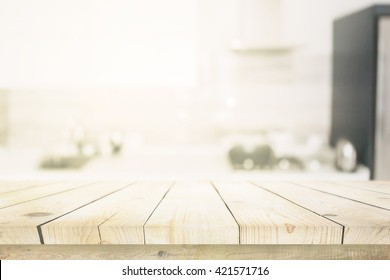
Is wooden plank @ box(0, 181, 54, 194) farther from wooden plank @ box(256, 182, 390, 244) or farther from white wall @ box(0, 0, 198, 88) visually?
white wall @ box(0, 0, 198, 88)

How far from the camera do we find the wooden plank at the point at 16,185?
3.83 feet

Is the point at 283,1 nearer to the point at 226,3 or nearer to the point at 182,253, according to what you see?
the point at 226,3

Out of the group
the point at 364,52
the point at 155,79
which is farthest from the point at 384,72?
the point at 155,79

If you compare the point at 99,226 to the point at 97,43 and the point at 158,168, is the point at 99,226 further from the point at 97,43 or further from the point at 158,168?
the point at 97,43

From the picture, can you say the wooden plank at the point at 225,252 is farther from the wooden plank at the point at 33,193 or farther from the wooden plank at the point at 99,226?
the wooden plank at the point at 33,193

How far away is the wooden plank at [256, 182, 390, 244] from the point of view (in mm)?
723

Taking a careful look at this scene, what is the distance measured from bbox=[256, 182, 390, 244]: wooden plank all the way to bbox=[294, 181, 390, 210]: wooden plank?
37 millimetres

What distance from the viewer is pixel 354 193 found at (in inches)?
43.1

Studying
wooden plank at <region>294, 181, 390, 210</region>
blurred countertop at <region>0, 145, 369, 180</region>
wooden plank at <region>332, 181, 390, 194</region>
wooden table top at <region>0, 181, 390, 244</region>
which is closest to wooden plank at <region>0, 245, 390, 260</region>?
wooden table top at <region>0, 181, 390, 244</region>

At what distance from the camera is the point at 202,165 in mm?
3023

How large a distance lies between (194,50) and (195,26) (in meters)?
0.16

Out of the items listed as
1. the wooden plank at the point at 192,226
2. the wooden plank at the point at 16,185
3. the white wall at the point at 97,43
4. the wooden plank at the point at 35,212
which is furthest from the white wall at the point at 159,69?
the wooden plank at the point at 192,226

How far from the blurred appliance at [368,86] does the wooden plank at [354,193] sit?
1.58m

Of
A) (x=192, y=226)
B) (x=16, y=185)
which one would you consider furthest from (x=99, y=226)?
(x=16, y=185)
